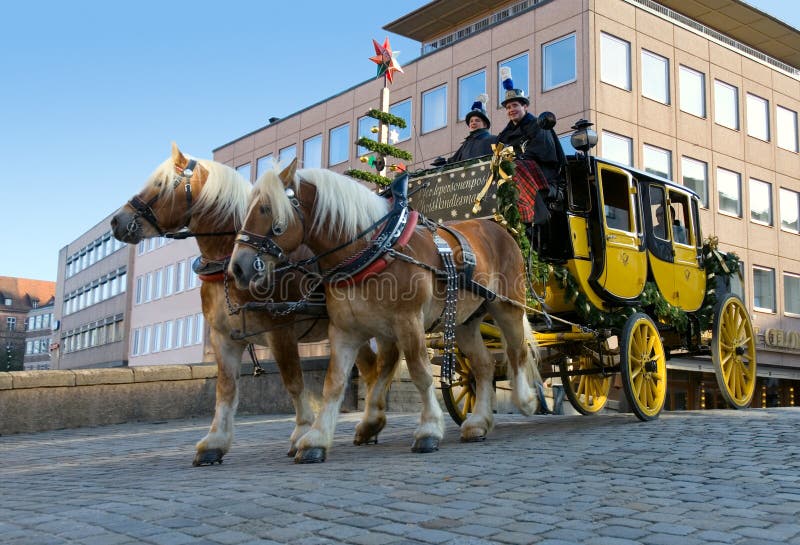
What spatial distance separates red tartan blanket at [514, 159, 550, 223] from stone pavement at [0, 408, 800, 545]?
6.83 feet

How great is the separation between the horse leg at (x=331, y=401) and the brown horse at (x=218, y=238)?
73 cm

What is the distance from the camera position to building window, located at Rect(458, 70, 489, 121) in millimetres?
29922

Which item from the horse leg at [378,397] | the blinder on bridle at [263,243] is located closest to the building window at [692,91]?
the horse leg at [378,397]

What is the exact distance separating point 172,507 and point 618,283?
5.76 m

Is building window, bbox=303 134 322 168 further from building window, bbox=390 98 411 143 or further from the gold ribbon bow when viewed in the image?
the gold ribbon bow

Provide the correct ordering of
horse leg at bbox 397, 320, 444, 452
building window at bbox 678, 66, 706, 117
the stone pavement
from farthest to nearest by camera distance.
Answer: building window at bbox 678, 66, 706, 117 < horse leg at bbox 397, 320, 444, 452 < the stone pavement

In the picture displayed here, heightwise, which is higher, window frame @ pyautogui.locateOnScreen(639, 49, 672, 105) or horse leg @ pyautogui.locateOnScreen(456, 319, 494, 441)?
window frame @ pyautogui.locateOnScreen(639, 49, 672, 105)

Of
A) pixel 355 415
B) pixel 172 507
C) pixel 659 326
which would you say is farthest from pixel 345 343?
pixel 355 415

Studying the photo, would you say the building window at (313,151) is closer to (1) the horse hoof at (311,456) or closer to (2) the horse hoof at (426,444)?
(2) the horse hoof at (426,444)

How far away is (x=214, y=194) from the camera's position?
7.08m

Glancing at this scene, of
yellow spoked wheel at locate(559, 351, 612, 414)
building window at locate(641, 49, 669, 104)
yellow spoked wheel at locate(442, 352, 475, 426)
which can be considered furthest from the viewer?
building window at locate(641, 49, 669, 104)

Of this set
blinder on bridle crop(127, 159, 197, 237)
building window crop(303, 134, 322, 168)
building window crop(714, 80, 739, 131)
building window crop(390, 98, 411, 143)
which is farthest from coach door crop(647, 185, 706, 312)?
building window crop(303, 134, 322, 168)

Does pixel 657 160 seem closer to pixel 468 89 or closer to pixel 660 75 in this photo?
pixel 660 75

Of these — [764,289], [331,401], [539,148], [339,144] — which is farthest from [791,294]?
[331,401]
